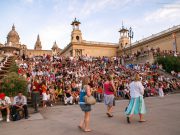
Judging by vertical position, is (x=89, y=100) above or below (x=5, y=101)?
above

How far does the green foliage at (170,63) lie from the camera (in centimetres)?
2972

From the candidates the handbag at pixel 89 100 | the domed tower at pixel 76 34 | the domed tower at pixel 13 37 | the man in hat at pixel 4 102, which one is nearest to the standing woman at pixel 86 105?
the handbag at pixel 89 100

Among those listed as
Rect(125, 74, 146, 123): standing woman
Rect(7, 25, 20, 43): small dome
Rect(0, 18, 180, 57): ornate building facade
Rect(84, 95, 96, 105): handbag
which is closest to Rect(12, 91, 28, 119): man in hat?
Rect(84, 95, 96, 105): handbag

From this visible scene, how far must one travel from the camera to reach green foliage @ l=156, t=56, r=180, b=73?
29719 mm

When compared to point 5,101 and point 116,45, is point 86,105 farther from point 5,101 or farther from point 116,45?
point 116,45

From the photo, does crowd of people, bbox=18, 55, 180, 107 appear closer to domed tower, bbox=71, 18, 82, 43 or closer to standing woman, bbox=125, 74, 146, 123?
standing woman, bbox=125, 74, 146, 123

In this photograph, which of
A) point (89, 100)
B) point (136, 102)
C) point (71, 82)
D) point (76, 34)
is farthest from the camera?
point (76, 34)

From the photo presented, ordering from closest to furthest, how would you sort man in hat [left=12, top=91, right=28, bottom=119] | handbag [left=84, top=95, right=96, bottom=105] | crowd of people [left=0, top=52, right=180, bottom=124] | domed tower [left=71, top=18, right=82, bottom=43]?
1. handbag [left=84, top=95, right=96, bottom=105]
2. man in hat [left=12, top=91, right=28, bottom=119]
3. crowd of people [left=0, top=52, right=180, bottom=124]
4. domed tower [left=71, top=18, right=82, bottom=43]

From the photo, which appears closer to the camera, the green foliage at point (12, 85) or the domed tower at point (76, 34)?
the green foliage at point (12, 85)

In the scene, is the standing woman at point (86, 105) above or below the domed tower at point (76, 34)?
below

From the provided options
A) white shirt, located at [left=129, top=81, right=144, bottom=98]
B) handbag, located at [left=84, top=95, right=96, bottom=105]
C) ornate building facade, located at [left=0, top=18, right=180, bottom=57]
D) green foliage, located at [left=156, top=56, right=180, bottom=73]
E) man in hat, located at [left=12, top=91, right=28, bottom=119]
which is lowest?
man in hat, located at [left=12, top=91, right=28, bottom=119]

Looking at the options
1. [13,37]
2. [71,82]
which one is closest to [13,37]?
[13,37]

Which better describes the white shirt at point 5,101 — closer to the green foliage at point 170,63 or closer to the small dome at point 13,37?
the green foliage at point 170,63

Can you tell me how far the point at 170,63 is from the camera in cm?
2966
